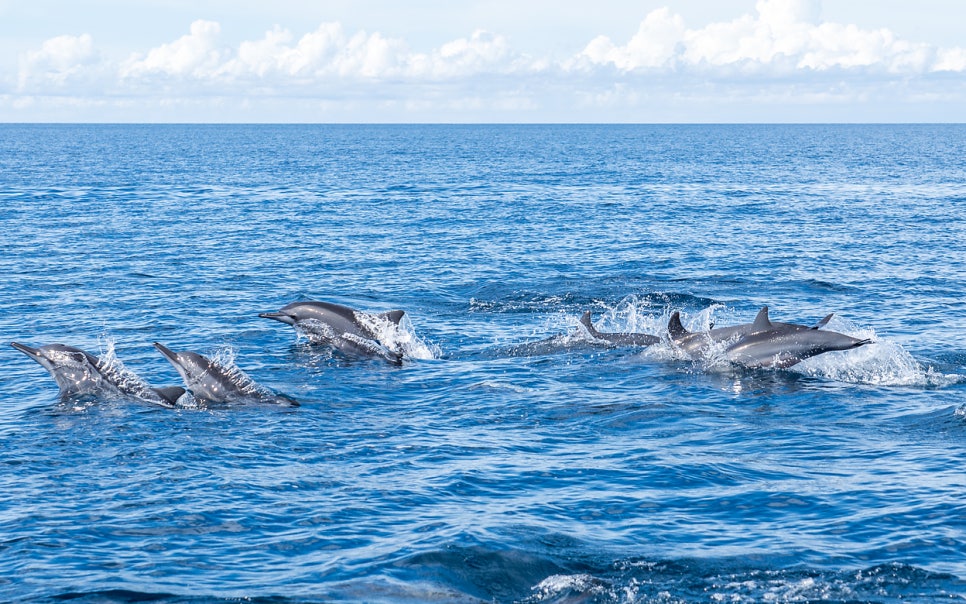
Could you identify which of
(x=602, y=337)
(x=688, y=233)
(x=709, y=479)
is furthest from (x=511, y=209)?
(x=709, y=479)

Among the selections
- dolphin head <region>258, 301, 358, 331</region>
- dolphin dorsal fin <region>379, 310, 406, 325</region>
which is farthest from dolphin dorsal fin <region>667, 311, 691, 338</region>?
dolphin head <region>258, 301, 358, 331</region>

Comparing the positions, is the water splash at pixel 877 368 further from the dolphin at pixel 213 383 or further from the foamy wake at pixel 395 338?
the dolphin at pixel 213 383

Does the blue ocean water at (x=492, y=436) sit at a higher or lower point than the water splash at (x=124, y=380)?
lower

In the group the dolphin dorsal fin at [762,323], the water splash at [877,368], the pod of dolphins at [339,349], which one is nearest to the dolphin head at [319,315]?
the pod of dolphins at [339,349]

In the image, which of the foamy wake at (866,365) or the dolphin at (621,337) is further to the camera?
the dolphin at (621,337)

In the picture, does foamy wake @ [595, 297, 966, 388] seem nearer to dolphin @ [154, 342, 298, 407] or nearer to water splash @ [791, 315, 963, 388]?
water splash @ [791, 315, 963, 388]

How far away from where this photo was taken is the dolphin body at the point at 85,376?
66.9 ft

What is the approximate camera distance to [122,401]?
795 inches

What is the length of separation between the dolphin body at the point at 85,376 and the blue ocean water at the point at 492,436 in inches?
14.5

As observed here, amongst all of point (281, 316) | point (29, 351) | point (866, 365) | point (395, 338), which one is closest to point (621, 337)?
point (395, 338)

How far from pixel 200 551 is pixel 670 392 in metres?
11.5

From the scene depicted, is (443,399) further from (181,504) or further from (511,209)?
(511,209)

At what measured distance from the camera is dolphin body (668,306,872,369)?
73.6 ft

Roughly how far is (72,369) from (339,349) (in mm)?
6702
